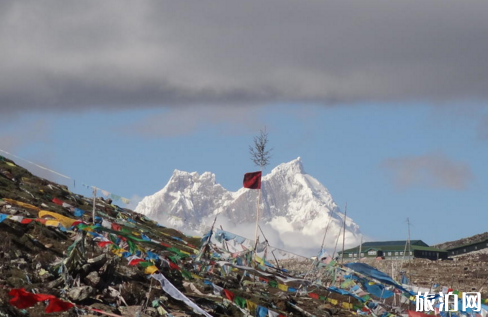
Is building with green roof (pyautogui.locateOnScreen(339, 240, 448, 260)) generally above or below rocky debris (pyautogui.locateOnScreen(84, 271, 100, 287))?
above

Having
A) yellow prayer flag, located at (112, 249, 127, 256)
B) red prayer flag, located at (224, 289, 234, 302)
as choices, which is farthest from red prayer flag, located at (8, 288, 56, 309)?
red prayer flag, located at (224, 289, 234, 302)

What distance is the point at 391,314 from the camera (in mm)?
45312

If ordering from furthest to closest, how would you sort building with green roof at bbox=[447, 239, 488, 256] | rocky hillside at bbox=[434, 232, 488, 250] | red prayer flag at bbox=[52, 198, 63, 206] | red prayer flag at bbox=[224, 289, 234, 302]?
rocky hillside at bbox=[434, 232, 488, 250] → building with green roof at bbox=[447, 239, 488, 256] → red prayer flag at bbox=[52, 198, 63, 206] → red prayer flag at bbox=[224, 289, 234, 302]

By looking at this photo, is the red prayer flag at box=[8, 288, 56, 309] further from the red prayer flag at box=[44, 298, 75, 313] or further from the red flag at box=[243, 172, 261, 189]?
the red flag at box=[243, 172, 261, 189]

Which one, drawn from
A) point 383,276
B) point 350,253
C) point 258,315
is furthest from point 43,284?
point 350,253

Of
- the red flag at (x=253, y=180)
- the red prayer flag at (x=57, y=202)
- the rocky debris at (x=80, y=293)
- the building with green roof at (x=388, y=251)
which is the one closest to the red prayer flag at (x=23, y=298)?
the rocky debris at (x=80, y=293)

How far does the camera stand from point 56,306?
29000 millimetres

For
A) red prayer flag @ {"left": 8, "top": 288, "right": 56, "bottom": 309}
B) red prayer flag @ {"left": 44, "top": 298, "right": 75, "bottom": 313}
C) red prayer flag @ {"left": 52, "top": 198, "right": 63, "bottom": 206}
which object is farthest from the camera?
red prayer flag @ {"left": 52, "top": 198, "right": 63, "bottom": 206}

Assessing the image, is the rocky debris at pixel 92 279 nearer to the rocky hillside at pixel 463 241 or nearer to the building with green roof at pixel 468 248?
the building with green roof at pixel 468 248

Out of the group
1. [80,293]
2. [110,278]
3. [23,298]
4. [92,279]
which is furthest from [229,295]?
[23,298]

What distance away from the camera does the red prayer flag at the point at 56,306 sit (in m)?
28.7

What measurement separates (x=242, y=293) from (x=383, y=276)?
7119mm

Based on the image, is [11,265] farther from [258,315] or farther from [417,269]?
[417,269]

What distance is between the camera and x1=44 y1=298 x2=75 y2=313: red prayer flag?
28.7 m
